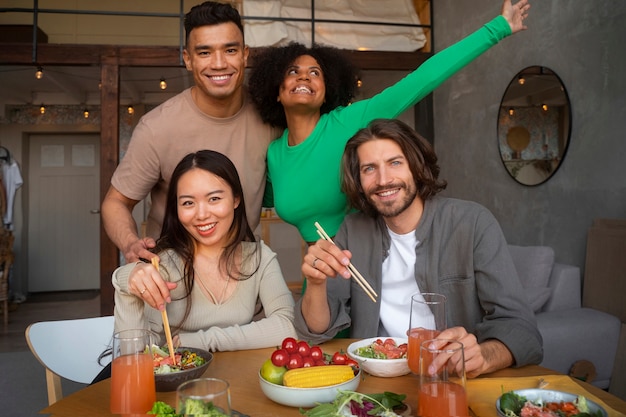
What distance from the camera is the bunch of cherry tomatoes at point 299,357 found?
1052mm

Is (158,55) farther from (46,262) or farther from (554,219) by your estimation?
(46,262)

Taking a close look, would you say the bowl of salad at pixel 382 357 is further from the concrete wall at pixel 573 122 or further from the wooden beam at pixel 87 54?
the wooden beam at pixel 87 54

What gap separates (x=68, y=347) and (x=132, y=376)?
104 cm

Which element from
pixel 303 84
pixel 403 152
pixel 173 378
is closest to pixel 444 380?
pixel 173 378

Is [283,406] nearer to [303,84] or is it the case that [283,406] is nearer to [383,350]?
[383,350]

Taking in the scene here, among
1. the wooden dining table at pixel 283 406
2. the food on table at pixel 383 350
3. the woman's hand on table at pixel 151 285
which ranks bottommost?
the wooden dining table at pixel 283 406

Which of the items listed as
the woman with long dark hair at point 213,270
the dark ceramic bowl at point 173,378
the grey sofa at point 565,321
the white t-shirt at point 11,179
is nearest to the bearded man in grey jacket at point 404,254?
the woman with long dark hair at point 213,270

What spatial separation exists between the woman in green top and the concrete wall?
134cm

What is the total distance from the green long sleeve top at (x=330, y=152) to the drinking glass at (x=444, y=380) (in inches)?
44.8

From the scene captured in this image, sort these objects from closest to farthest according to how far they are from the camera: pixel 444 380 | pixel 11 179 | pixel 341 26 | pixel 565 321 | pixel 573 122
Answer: pixel 444 380
pixel 565 321
pixel 573 122
pixel 341 26
pixel 11 179

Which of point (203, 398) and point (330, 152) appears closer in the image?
point (203, 398)

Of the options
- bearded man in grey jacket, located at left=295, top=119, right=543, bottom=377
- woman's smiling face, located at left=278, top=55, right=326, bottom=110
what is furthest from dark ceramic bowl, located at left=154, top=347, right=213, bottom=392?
woman's smiling face, located at left=278, top=55, right=326, bottom=110

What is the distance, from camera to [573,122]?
322 centimetres

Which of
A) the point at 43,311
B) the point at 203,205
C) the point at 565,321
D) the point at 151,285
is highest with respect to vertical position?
the point at 203,205
